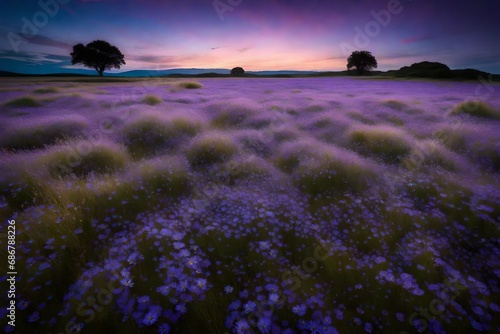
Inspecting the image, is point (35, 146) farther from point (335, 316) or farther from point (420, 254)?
point (420, 254)

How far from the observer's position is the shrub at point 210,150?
272 inches

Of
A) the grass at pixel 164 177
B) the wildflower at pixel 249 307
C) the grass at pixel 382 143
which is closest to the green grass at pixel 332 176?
the grass at pixel 382 143

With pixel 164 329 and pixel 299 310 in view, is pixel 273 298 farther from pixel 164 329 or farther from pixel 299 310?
pixel 164 329

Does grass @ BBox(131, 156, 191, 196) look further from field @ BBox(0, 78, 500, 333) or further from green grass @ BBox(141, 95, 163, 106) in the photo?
green grass @ BBox(141, 95, 163, 106)

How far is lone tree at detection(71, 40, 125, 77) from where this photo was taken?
69.0 meters

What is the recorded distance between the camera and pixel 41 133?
26.4 ft

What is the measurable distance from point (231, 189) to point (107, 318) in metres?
3.29

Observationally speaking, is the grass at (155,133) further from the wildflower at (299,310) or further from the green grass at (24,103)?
the green grass at (24,103)

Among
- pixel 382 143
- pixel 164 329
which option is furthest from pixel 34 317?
pixel 382 143

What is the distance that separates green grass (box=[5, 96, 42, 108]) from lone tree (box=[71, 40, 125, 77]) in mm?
70745

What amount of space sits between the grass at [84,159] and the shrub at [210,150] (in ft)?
5.83

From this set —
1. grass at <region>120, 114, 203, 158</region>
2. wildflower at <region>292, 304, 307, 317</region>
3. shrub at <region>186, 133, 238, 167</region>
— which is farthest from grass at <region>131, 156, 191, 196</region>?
wildflower at <region>292, 304, 307, 317</region>

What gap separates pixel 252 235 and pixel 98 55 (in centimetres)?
8708

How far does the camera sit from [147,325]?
2688 millimetres
